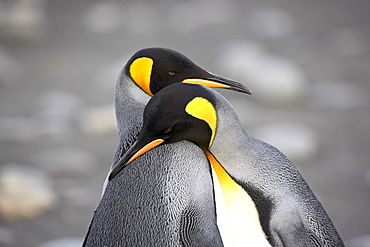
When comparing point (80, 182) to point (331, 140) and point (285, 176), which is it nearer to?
point (331, 140)

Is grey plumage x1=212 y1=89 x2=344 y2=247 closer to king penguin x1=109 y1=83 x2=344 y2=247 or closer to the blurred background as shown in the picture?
king penguin x1=109 y1=83 x2=344 y2=247

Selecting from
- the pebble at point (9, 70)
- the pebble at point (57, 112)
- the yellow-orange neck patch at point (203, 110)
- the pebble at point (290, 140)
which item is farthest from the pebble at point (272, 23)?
the yellow-orange neck patch at point (203, 110)

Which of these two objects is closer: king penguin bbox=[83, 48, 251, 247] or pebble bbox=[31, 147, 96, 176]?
king penguin bbox=[83, 48, 251, 247]

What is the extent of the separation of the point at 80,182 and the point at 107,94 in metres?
1.18

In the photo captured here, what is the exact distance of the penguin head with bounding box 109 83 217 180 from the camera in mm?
1099

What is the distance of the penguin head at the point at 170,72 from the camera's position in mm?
1361

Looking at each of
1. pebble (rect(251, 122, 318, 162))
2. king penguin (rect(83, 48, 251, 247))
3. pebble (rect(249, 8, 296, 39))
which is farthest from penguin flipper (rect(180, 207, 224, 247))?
pebble (rect(249, 8, 296, 39))

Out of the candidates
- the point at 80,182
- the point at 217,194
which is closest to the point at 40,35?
the point at 80,182

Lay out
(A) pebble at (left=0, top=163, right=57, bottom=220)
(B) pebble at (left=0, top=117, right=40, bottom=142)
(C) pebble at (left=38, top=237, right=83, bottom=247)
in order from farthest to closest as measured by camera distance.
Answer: (B) pebble at (left=0, top=117, right=40, bottom=142) → (A) pebble at (left=0, top=163, right=57, bottom=220) → (C) pebble at (left=38, top=237, right=83, bottom=247)

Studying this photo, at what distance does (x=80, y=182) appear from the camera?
3031 millimetres

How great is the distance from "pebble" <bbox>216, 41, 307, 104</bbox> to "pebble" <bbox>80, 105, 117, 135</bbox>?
955mm

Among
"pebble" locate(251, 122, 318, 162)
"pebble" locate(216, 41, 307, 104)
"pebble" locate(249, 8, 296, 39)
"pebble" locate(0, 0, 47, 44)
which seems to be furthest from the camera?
"pebble" locate(0, 0, 47, 44)

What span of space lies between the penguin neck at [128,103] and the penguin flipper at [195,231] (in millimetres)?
337

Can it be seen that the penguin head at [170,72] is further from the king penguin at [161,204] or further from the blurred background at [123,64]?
the blurred background at [123,64]
